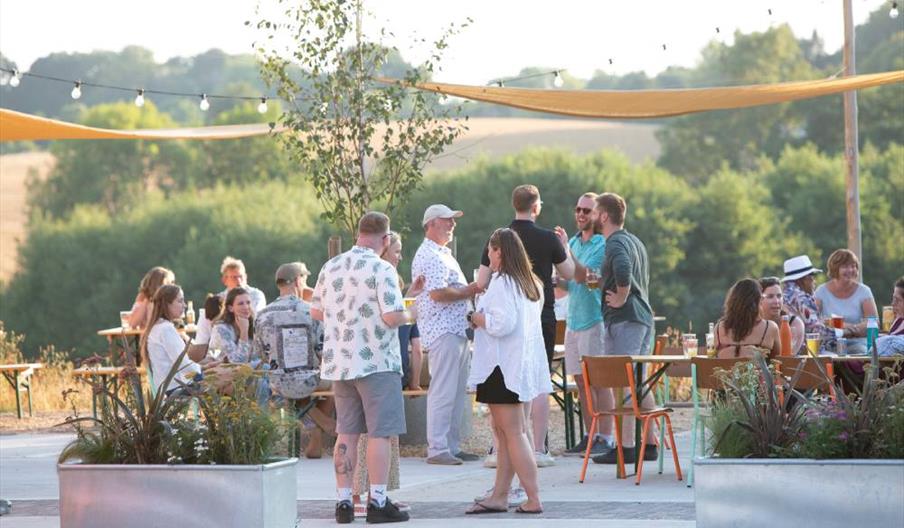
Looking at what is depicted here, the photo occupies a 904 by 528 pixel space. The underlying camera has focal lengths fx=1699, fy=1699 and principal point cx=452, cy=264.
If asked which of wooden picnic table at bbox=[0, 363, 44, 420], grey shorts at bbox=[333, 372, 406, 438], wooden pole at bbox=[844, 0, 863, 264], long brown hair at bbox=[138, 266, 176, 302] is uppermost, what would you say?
wooden pole at bbox=[844, 0, 863, 264]

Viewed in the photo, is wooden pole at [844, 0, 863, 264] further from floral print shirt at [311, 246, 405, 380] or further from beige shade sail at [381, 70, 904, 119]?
floral print shirt at [311, 246, 405, 380]

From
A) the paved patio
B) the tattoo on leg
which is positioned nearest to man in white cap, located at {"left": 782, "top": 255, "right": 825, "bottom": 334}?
the paved patio

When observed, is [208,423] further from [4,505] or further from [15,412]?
[15,412]

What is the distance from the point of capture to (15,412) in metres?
16.1

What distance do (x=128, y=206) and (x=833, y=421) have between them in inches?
1934

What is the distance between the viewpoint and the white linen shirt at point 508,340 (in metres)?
7.84

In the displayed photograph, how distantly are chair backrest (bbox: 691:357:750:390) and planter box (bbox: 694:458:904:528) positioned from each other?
2481 millimetres

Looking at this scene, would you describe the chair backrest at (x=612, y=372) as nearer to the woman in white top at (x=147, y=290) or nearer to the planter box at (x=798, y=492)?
the planter box at (x=798, y=492)

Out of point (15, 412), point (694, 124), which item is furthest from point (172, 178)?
point (15, 412)

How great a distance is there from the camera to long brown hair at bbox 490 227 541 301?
25.9 feet

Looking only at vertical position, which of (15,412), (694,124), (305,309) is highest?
(694,124)

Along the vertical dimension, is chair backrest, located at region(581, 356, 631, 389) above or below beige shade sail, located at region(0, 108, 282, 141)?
below

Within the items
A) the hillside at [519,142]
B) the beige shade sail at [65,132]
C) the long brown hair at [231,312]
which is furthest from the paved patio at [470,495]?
the hillside at [519,142]

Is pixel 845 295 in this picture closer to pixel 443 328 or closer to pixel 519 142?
pixel 443 328
